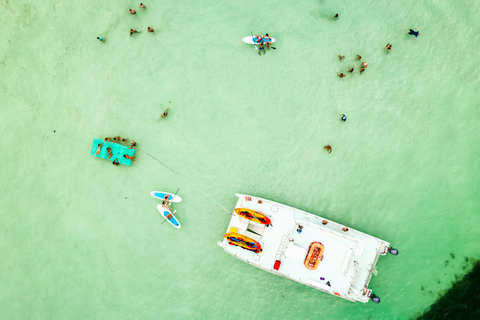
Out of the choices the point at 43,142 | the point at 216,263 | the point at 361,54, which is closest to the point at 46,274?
the point at 43,142

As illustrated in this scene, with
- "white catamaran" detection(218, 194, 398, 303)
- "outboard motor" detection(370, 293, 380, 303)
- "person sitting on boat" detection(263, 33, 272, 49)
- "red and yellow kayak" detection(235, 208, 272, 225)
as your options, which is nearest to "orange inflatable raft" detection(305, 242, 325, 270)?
"white catamaran" detection(218, 194, 398, 303)

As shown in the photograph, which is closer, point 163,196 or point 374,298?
point 374,298

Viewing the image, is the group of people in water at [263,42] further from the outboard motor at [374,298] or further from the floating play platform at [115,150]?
the outboard motor at [374,298]

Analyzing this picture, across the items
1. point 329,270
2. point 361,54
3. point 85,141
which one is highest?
point 361,54

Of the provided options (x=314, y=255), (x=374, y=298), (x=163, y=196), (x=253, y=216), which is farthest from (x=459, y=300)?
(x=163, y=196)

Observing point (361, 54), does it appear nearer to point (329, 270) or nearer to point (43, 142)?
point (329, 270)

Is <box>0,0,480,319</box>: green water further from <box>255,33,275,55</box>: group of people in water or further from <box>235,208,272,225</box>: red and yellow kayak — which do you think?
<box>235,208,272,225</box>: red and yellow kayak

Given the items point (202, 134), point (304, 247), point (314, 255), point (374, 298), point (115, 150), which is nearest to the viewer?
point (314, 255)

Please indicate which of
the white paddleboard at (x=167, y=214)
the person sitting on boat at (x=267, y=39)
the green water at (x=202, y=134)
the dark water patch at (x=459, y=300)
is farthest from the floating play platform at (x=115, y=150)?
the dark water patch at (x=459, y=300)

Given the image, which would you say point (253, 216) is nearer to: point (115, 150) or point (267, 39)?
point (115, 150)
